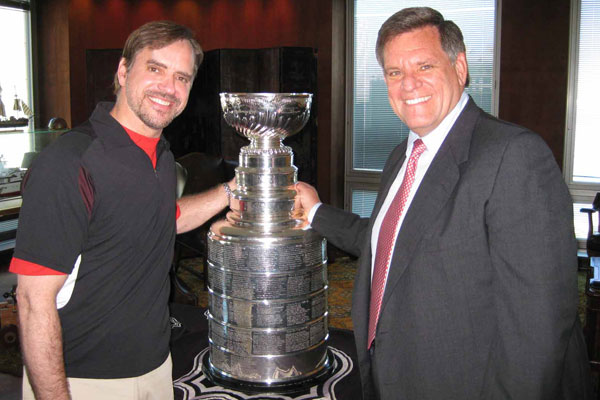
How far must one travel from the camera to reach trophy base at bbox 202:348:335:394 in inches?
92.0

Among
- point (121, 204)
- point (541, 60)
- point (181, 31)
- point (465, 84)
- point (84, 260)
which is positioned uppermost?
point (541, 60)

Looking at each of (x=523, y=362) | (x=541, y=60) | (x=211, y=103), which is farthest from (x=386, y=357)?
(x=541, y=60)

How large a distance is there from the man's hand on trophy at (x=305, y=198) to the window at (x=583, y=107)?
181 inches

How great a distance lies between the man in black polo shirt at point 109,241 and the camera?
1.37m

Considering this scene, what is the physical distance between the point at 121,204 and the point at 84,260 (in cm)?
17

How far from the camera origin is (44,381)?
1.40m

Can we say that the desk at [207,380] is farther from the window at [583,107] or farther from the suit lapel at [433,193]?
the window at [583,107]

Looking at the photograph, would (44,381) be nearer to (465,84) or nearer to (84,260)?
(84,260)

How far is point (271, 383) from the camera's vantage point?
234cm

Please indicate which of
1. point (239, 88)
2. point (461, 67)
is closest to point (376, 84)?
point (239, 88)

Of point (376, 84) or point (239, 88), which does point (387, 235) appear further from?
point (376, 84)

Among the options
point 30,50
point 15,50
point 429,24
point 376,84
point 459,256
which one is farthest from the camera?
point 30,50

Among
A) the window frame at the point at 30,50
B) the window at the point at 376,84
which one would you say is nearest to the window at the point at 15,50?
the window frame at the point at 30,50

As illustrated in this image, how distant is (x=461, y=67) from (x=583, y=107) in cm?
532
